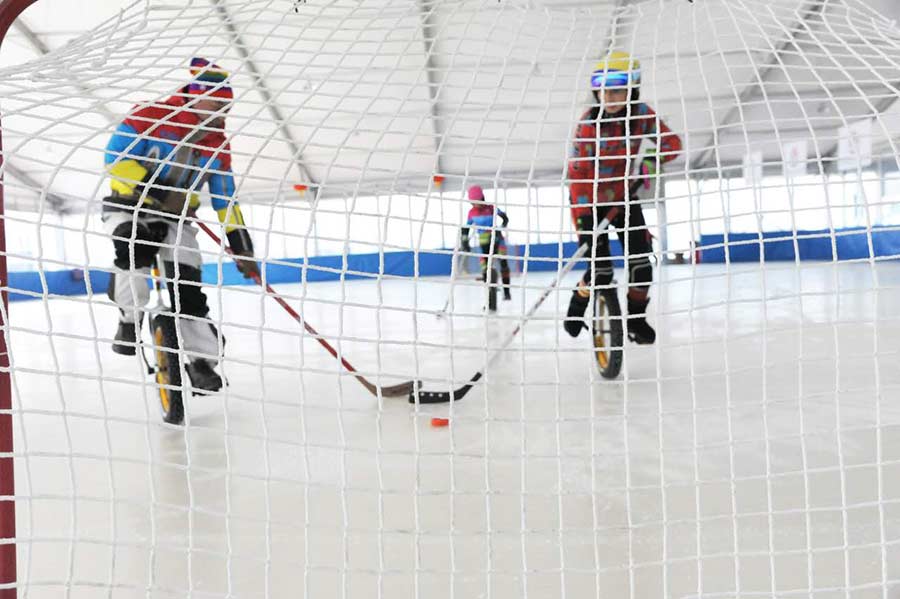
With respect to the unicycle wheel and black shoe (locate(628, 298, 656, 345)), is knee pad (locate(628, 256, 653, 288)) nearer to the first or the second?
black shoe (locate(628, 298, 656, 345))

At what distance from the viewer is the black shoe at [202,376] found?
2094 mm

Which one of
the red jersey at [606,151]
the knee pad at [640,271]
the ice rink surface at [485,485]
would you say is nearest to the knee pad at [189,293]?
the ice rink surface at [485,485]

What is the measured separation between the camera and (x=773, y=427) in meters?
1.79

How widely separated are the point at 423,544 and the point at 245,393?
5.15ft

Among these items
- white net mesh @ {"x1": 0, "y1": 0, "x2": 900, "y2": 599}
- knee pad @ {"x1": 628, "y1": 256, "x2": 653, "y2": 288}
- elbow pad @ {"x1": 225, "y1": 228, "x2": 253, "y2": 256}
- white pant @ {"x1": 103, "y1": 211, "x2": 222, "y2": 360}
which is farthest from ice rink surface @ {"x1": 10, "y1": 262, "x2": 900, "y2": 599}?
elbow pad @ {"x1": 225, "y1": 228, "x2": 253, "y2": 256}

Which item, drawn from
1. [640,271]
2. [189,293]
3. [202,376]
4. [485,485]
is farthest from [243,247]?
[640,271]

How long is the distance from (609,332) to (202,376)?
130 cm

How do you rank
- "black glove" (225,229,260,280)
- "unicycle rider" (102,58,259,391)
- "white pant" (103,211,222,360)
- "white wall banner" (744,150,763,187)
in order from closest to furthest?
1. "white wall banner" (744,150,763,187)
2. "unicycle rider" (102,58,259,391)
3. "white pant" (103,211,222,360)
4. "black glove" (225,229,260,280)

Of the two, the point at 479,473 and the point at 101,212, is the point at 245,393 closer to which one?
the point at 101,212

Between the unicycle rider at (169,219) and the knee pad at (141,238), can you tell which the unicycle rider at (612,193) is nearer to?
the unicycle rider at (169,219)

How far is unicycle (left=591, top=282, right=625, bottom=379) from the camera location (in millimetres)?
2330

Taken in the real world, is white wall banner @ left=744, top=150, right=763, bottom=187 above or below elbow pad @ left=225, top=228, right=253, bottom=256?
above

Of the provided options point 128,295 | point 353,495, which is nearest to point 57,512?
point 353,495

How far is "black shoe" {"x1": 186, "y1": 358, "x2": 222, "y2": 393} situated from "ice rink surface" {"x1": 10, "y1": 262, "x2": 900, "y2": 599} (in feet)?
0.38
